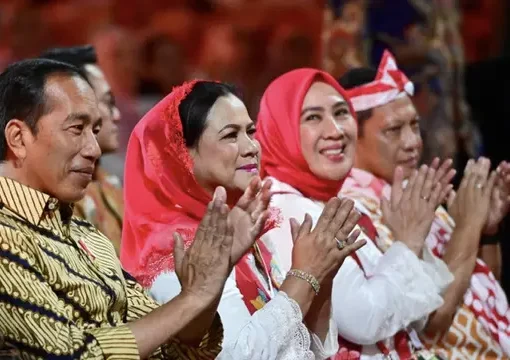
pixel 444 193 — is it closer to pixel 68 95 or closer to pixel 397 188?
pixel 397 188

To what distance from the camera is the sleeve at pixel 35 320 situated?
2428 millimetres

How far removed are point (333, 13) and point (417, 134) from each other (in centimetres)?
190

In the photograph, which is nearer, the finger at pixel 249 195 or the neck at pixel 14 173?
the neck at pixel 14 173

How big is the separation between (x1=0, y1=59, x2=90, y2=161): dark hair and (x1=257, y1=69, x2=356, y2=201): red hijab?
3.92ft

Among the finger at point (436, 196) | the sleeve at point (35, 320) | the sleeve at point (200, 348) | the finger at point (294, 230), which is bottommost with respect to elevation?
the sleeve at point (200, 348)

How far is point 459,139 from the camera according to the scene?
6113mm

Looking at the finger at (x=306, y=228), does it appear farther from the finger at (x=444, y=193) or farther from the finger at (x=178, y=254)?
the finger at (x=444, y=193)

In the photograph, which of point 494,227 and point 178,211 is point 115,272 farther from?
point 494,227

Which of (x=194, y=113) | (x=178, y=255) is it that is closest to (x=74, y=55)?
(x=194, y=113)

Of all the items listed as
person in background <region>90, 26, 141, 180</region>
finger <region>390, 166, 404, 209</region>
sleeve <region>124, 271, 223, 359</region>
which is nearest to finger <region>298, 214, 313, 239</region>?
sleeve <region>124, 271, 223, 359</region>

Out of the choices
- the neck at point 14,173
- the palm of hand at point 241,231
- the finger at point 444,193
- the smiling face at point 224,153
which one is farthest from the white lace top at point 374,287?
the neck at point 14,173

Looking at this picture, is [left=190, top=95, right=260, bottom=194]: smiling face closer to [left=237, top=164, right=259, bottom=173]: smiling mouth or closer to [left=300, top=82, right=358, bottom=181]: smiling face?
[left=237, top=164, right=259, bottom=173]: smiling mouth

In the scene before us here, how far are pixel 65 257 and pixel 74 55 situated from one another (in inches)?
75.4

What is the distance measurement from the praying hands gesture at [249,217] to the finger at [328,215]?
0.25 meters
